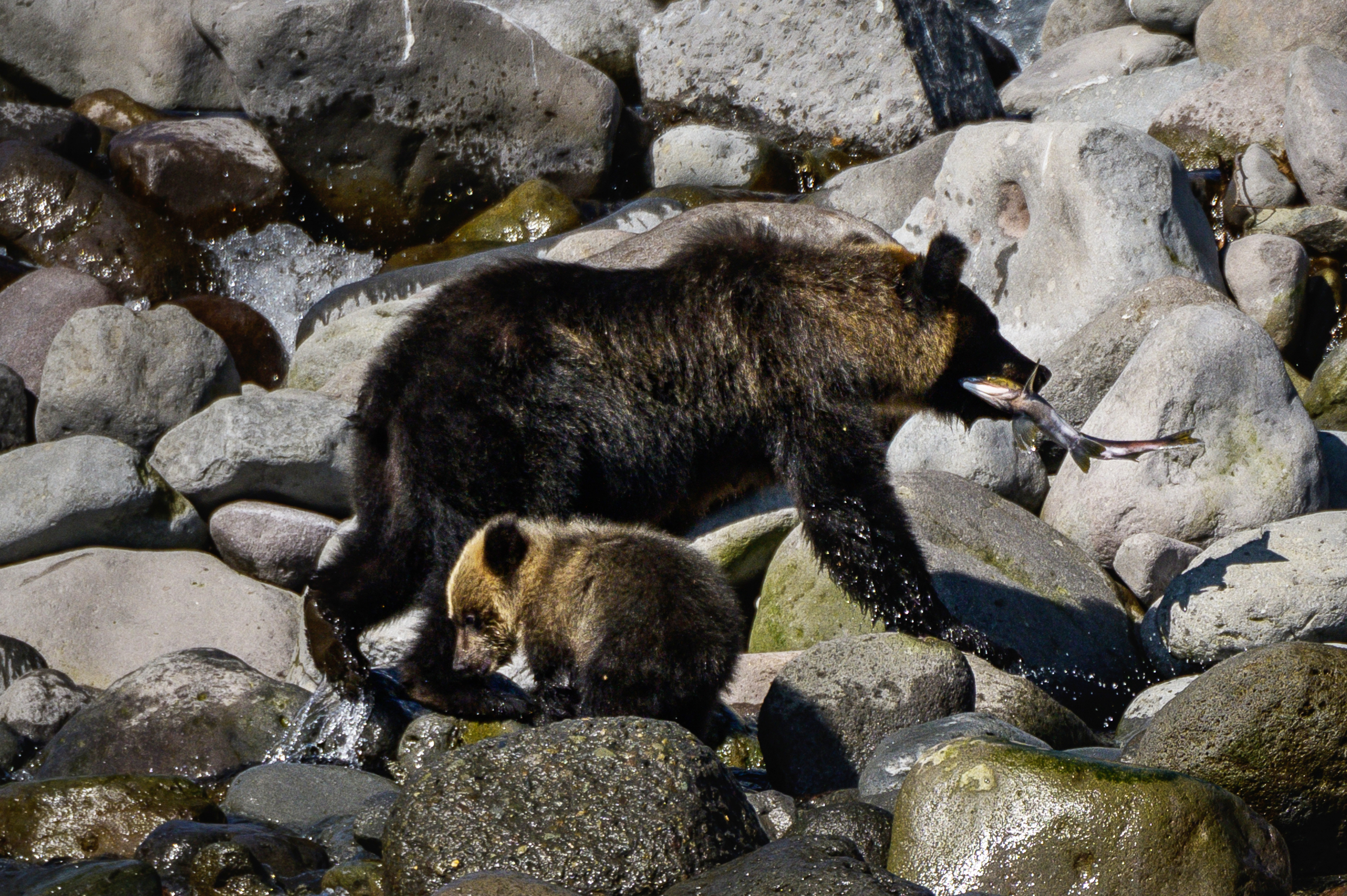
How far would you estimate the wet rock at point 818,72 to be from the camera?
49.2 feet

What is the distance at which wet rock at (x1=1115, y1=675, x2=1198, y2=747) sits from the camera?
6848 mm

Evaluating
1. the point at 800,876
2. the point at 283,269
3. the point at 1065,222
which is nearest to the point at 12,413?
the point at 283,269

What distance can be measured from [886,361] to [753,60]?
374 inches

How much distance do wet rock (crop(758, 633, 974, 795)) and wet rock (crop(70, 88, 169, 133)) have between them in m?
12.8

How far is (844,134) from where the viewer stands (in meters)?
15.2

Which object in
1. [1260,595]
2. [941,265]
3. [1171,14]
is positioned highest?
[941,265]

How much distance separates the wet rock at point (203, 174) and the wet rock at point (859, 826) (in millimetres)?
11451

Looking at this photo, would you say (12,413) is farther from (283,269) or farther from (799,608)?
(799,608)

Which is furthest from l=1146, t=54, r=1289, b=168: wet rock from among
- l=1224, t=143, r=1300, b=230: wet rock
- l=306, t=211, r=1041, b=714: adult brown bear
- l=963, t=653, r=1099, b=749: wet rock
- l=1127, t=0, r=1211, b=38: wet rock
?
l=963, t=653, r=1099, b=749: wet rock

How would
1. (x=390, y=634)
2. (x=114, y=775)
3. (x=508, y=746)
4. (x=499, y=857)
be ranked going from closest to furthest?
1. (x=499, y=857)
2. (x=508, y=746)
3. (x=114, y=775)
4. (x=390, y=634)

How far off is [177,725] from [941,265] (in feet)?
14.3

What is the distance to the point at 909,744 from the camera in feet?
18.1

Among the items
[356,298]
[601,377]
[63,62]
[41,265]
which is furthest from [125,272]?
[601,377]

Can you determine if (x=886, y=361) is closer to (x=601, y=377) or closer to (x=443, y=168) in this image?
(x=601, y=377)
